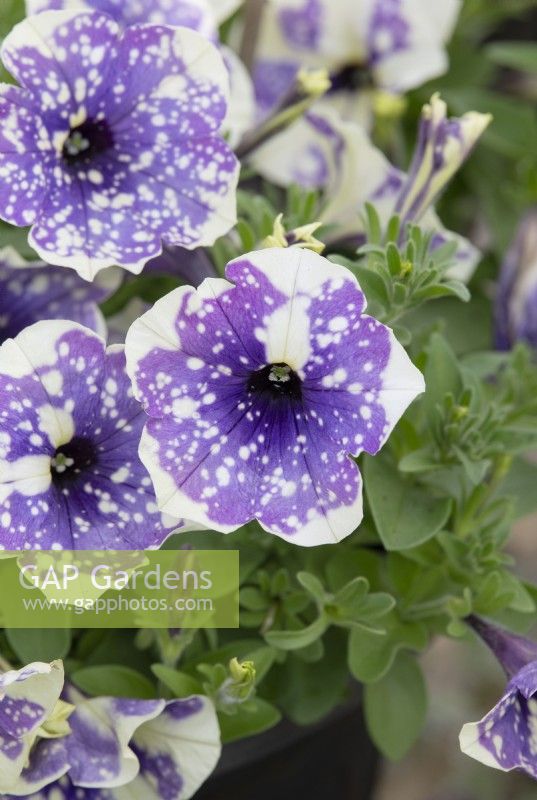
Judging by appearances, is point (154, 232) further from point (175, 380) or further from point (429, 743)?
point (429, 743)

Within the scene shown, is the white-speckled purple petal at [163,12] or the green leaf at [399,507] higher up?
the white-speckled purple petal at [163,12]

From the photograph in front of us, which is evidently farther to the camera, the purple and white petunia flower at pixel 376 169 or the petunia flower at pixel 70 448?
the purple and white petunia flower at pixel 376 169

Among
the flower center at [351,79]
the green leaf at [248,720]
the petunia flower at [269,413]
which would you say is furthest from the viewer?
the flower center at [351,79]

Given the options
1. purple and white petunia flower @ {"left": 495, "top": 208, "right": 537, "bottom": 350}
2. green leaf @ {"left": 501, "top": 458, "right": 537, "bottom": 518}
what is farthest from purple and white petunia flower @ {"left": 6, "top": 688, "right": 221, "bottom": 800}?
purple and white petunia flower @ {"left": 495, "top": 208, "right": 537, "bottom": 350}

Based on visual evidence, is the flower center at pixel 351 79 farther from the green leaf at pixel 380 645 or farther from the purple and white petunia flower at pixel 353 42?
the green leaf at pixel 380 645

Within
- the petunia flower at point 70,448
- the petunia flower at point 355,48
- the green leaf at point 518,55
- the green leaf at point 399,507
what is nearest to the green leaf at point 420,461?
the green leaf at point 399,507

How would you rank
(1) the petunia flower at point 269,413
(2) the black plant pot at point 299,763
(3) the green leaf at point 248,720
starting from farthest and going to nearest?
(2) the black plant pot at point 299,763
(3) the green leaf at point 248,720
(1) the petunia flower at point 269,413

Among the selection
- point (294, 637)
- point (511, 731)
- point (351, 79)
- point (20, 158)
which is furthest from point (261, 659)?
point (351, 79)
